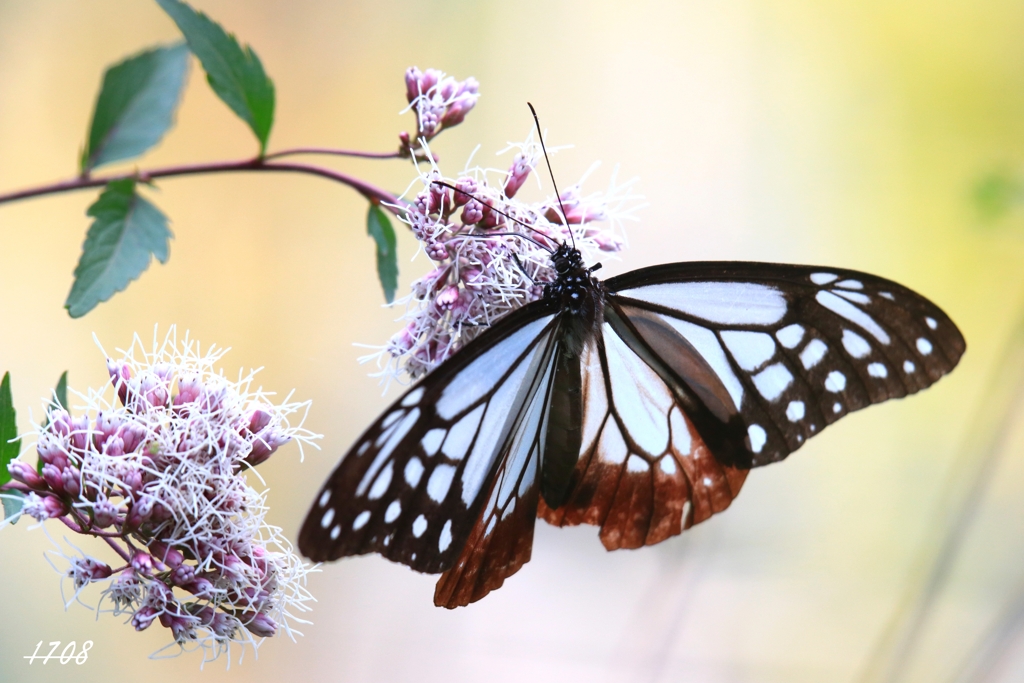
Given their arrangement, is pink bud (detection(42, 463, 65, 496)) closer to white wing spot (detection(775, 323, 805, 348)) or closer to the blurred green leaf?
white wing spot (detection(775, 323, 805, 348))

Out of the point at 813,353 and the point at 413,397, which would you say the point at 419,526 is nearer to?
the point at 413,397

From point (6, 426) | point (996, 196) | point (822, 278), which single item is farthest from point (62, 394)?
point (996, 196)

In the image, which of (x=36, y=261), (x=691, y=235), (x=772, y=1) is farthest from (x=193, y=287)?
(x=772, y=1)

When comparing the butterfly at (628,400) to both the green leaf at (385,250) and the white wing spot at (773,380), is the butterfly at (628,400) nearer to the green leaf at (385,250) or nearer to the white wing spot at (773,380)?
the white wing spot at (773,380)

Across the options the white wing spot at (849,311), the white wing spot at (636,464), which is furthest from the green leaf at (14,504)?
the white wing spot at (849,311)

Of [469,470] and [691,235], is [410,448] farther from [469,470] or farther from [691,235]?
[691,235]

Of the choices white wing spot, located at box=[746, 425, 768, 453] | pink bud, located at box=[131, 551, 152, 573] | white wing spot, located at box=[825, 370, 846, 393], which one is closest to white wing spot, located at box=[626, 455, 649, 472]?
white wing spot, located at box=[746, 425, 768, 453]
